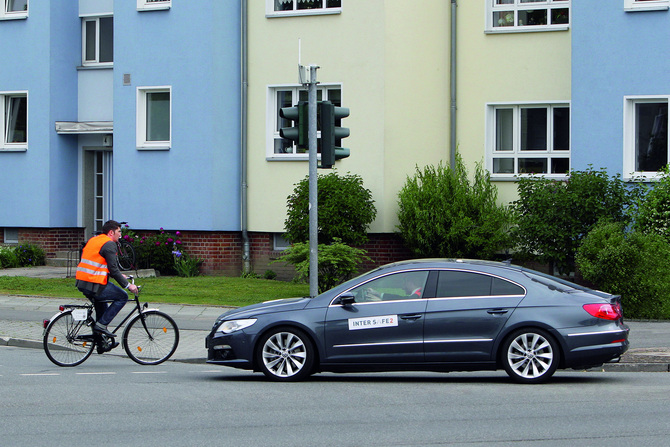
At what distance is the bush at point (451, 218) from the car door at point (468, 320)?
839cm

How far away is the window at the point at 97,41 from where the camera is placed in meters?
25.2

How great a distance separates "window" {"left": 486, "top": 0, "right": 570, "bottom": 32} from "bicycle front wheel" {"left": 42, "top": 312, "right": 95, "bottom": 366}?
12175 millimetres

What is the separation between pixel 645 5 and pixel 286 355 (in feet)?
38.6

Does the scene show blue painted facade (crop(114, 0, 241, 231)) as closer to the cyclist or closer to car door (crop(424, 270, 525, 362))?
the cyclist

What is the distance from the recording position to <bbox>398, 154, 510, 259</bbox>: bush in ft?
63.2

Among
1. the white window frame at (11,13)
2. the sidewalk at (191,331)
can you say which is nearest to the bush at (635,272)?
the sidewalk at (191,331)

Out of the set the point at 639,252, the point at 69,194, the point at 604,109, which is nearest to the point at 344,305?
the point at 639,252

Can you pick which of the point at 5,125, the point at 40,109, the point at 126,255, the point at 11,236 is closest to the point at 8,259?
the point at 11,236

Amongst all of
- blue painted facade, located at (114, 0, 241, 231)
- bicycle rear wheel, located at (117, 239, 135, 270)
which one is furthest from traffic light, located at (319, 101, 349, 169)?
bicycle rear wheel, located at (117, 239, 135, 270)

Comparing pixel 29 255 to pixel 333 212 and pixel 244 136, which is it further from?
pixel 333 212

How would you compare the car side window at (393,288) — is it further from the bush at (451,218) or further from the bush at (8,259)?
the bush at (8,259)

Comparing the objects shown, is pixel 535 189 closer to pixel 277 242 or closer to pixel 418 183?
pixel 418 183

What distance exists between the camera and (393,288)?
1094cm

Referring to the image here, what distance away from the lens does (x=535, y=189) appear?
19078 mm
